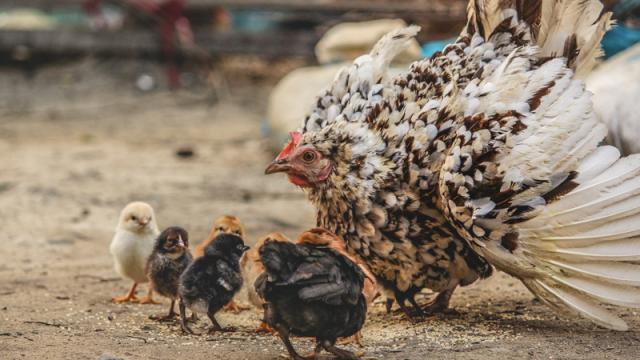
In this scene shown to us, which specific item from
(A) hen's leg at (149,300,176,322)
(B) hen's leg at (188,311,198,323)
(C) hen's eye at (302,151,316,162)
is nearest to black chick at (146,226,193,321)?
(A) hen's leg at (149,300,176,322)

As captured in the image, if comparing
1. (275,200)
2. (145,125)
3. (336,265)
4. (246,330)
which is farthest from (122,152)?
(336,265)

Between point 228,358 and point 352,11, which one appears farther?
point 352,11

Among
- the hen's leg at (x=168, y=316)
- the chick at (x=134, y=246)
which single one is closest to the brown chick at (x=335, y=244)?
the hen's leg at (x=168, y=316)

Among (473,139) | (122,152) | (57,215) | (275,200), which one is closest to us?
(473,139)

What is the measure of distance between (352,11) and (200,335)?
33.6 ft

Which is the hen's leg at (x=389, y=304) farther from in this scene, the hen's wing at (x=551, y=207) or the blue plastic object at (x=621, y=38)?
the blue plastic object at (x=621, y=38)

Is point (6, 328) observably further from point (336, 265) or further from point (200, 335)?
point (336, 265)

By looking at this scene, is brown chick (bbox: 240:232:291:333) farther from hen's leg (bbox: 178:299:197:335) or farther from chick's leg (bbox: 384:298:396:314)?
chick's leg (bbox: 384:298:396:314)

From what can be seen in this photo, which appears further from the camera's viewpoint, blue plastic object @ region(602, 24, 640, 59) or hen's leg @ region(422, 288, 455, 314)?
blue plastic object @ region(602, 24, 640, 59)

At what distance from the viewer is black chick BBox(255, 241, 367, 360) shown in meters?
3.42

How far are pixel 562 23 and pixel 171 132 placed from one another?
7.42m

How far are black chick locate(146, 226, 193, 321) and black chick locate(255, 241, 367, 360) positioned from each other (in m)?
0.94

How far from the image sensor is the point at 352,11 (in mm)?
13836

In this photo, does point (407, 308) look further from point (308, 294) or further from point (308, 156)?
point (308, 294)
